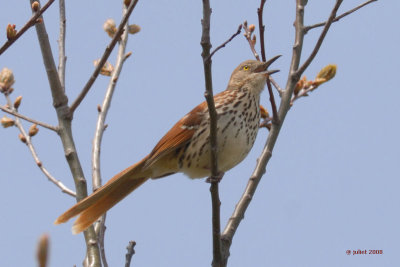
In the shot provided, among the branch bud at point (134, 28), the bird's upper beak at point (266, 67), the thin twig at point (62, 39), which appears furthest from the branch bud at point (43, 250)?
the branch bud at point (134, 28)

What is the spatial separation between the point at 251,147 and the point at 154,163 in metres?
0.61

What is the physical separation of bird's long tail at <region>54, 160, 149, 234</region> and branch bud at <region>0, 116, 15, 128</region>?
2.11 feet

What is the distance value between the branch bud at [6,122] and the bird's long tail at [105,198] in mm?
642

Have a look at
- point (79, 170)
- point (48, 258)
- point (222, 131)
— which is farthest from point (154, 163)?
point (48, 258)

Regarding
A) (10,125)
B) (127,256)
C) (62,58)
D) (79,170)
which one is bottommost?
(127,256)

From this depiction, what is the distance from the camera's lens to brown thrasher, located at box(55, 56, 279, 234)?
11.1 ft

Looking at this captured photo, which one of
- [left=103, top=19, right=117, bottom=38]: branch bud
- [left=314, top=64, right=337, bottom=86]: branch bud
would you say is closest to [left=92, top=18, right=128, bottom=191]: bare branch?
[left=103, top=19, right=117, bottom=38]: branch bud

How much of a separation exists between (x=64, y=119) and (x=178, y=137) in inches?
33.8

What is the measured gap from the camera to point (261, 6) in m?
2.70

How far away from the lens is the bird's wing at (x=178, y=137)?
3490 mm

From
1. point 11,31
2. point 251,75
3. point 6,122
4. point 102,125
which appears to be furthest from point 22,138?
point 251,75

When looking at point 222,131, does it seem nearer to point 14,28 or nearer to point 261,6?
point 261,6

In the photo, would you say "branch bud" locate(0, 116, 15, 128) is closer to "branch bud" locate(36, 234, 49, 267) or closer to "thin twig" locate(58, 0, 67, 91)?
"thin twig" locate(58, 0, 67, 91)

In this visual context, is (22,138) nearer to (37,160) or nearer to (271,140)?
(37,160)
